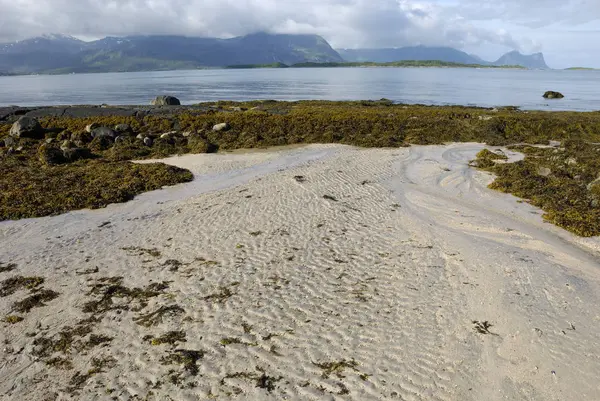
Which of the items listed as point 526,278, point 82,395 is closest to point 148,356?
point 82,395

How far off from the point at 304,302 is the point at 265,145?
18801mm

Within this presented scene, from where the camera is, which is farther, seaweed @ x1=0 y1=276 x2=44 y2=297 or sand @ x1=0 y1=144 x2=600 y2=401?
seaweed @ x1=0 y1=276 x2=44 y2=297

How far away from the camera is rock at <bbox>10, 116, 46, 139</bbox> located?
85.9 feet

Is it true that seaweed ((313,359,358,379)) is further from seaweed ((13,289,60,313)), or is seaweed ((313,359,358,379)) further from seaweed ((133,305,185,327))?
seaweed ((13,289,60,313))

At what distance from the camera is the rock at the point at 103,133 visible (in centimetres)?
2586

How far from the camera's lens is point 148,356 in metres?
6.63

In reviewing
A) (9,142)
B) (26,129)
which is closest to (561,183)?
(9,142)

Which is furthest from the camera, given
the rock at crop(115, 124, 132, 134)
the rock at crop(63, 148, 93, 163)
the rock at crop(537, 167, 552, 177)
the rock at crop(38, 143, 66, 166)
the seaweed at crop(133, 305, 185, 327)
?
the rock at crop(115, 124, 132, 134)

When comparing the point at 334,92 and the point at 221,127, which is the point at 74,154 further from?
the point at 334,92

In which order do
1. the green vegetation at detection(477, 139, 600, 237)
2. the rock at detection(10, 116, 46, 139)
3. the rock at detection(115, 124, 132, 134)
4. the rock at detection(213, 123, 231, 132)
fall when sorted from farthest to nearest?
the rock at detection(213, 123, 231, 132)
the rock at detection(115, 124, 132, 134)
the rock at detection(10, 116, 46, 139)
the green vegetation at detection(477, 139, 600, 237)

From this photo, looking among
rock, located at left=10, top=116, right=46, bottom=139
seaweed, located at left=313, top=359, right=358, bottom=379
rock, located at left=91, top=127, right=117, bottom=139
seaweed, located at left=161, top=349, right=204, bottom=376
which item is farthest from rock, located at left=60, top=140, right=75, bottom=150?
seaweed, located at left=313, top=359, right=358, bottom=379

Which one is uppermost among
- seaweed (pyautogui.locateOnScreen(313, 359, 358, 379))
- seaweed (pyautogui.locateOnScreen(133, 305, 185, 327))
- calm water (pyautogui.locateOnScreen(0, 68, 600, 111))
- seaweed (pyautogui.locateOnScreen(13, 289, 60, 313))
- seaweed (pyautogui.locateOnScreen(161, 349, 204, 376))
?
calm water (pyautogui.locateOnScreen(0, 68, 600, 111))

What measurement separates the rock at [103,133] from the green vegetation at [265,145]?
0.92 meters

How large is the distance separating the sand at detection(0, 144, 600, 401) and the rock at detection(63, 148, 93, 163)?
29.8ft
